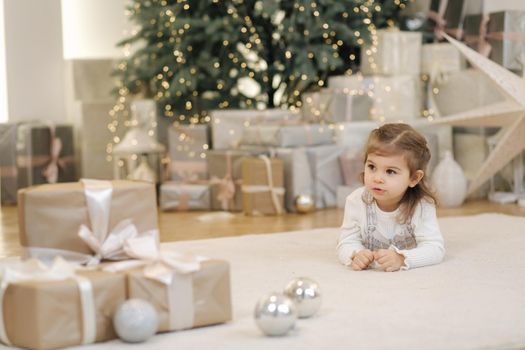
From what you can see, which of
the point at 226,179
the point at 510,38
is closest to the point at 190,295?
the point at 226,179

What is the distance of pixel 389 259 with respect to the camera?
2477 millimetres

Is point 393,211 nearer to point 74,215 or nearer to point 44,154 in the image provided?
point 74,215

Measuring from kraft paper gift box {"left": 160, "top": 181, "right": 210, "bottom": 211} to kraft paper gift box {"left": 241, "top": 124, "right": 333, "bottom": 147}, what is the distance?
297 mm

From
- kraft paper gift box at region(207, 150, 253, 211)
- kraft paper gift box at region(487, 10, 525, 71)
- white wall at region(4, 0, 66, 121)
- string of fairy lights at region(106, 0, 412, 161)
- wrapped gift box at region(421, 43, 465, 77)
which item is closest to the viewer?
kraft paper gift box at region(207, 150, 253, 211)

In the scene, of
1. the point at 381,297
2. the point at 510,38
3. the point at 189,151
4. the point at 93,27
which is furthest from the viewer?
the point at 93,27

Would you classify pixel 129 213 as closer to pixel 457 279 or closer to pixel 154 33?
pixel 457 279

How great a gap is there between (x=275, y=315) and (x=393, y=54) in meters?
2.91

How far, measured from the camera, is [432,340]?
181 cm

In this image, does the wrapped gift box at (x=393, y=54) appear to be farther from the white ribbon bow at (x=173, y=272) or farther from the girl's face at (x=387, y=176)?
the white ribbon bow at (x=173, y=272)

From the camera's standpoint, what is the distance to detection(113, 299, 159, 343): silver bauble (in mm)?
1802

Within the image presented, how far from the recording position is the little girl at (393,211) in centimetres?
251

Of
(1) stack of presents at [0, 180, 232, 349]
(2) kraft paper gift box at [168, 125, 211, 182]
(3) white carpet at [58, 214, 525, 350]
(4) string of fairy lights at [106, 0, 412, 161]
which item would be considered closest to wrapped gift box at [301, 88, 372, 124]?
(4) string of fairy lights at [106, 0, 412, 161]

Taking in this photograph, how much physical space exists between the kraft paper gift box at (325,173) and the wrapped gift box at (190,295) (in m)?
2.20

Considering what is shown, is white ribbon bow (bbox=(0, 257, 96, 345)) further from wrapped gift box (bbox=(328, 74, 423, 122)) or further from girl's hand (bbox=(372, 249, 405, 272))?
wrapped gift box (bbox=(328, 74, 423, 122))
